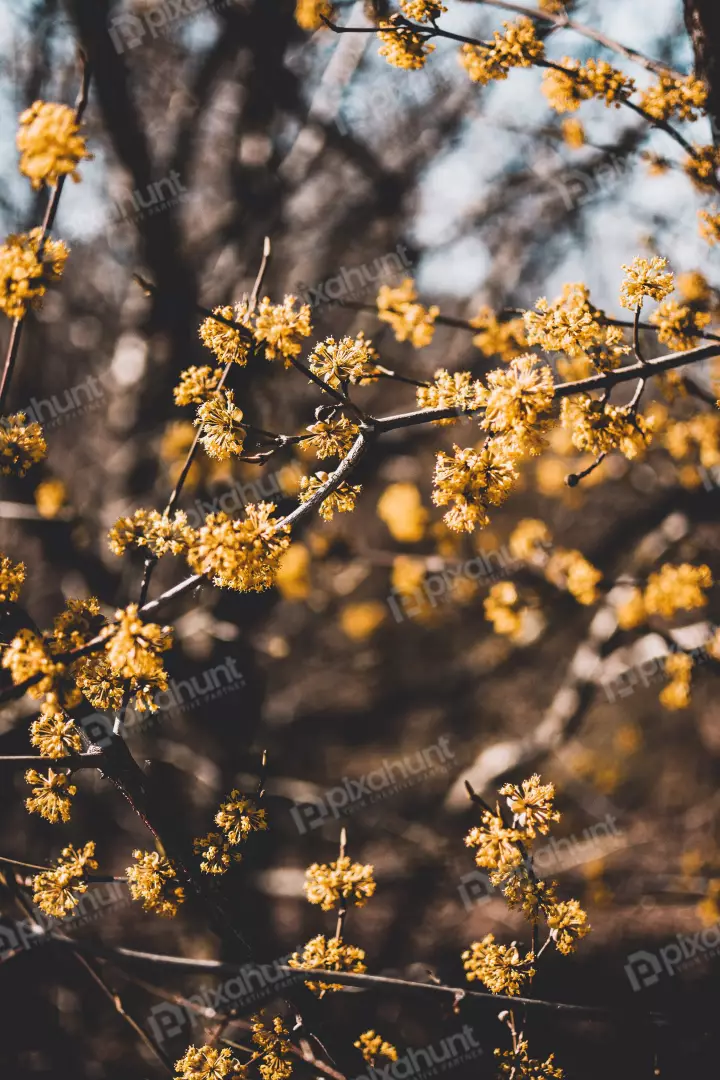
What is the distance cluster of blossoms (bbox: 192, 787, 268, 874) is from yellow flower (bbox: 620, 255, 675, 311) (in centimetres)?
231

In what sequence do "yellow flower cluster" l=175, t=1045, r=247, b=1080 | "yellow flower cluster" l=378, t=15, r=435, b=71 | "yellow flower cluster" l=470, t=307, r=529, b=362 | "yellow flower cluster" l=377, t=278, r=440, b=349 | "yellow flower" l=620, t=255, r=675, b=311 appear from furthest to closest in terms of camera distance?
"yellow flower cluster" l=470, t=307, r=529, b=362 → "yellow flower cluster" l=377, t=278, r=440, b=349 → "yellow flower cluster" l=378, t=15, r=435, b=71 → "yellow flower" l=620, t=255, r=675, b=311 → "yellow flower cluster" l=175, t=1045, r=247, b=1080

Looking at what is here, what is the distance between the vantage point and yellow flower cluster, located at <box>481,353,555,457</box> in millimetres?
1979

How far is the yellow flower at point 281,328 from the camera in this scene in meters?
2.08

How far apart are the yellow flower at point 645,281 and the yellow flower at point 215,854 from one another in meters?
2.44

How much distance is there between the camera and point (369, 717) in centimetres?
1032

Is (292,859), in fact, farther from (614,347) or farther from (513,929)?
(614,347)

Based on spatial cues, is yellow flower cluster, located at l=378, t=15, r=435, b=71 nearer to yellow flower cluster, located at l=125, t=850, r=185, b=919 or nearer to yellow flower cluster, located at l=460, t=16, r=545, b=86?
yellow flower cluster, located at l=460, t=16, r=545, b=86

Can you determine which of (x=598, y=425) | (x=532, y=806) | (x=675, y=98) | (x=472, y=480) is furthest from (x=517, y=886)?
(x=675, y=98)

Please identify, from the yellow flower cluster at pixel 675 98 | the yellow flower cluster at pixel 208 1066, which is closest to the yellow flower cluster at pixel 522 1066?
the yellow flower cluster at pixel 208 1066

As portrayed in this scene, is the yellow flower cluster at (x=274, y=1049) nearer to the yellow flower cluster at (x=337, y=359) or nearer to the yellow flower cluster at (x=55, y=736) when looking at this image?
the yellow flower cluster at (x=55, y=736)

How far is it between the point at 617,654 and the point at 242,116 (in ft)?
21.2

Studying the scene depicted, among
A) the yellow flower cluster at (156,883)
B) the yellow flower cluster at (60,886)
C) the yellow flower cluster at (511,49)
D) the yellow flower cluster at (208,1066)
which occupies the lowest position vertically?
the yellow flower cluster at (208,1066)

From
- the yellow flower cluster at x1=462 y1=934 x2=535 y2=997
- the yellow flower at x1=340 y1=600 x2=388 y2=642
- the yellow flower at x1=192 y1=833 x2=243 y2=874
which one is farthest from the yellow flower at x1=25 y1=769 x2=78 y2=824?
the yellow flower at x1=340 y1=600 x2=388 y2=642

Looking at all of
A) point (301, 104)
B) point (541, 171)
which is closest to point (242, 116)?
point (301, 104)
